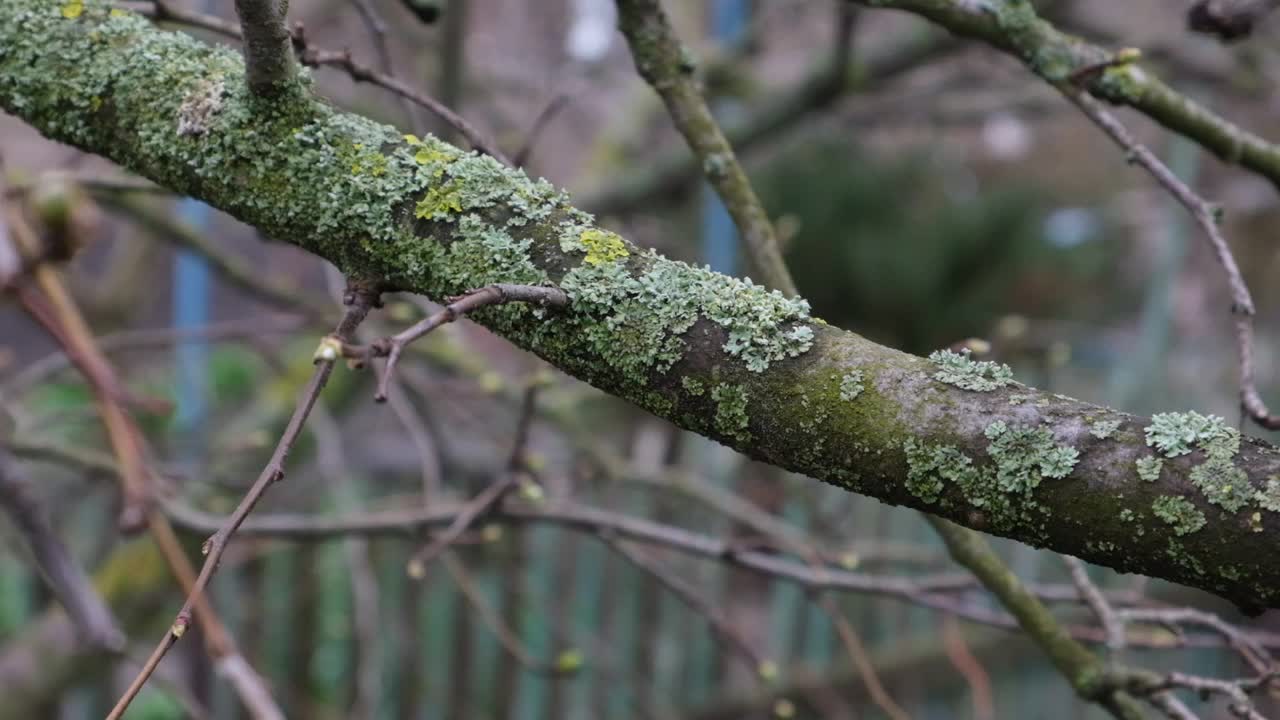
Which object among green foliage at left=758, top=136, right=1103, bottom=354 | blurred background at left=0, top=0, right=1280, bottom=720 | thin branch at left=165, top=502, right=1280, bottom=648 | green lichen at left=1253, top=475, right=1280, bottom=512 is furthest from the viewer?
Answer: green foliage at left=758, top=136, right=1103, bottom=354

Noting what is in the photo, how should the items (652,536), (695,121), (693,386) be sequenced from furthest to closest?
(652,536), (695,121), (693,386)

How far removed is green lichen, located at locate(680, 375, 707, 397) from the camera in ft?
2.22

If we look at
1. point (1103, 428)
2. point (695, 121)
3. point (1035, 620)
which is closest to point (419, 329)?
point (1103, 428)

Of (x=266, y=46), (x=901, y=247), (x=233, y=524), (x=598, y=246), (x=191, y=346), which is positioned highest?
(x=901, y=247)

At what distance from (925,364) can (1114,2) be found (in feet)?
26.3

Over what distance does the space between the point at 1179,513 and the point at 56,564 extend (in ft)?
2.32

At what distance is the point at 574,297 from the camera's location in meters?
0.70

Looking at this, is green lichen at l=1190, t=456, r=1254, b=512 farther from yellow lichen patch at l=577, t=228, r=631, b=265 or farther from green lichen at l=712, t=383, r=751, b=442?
yellow lichen patch at l=577, t=228, r=631, b=265

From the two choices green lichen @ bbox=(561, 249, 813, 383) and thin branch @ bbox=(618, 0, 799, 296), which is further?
thin branch @ bbox=(618, 0, 799, 296)

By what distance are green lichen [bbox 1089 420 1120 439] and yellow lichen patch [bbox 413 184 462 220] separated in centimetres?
43

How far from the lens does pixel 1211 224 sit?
1074mm

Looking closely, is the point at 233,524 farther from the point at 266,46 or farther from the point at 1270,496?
the point at 1270,496

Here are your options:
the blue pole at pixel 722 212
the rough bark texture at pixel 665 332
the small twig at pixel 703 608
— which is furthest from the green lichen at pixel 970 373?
the blue pole at pixel 722 212

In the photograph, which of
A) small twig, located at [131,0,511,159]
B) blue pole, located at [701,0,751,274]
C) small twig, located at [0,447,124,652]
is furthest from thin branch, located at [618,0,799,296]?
blue pole, located at [701,0,751,274]
